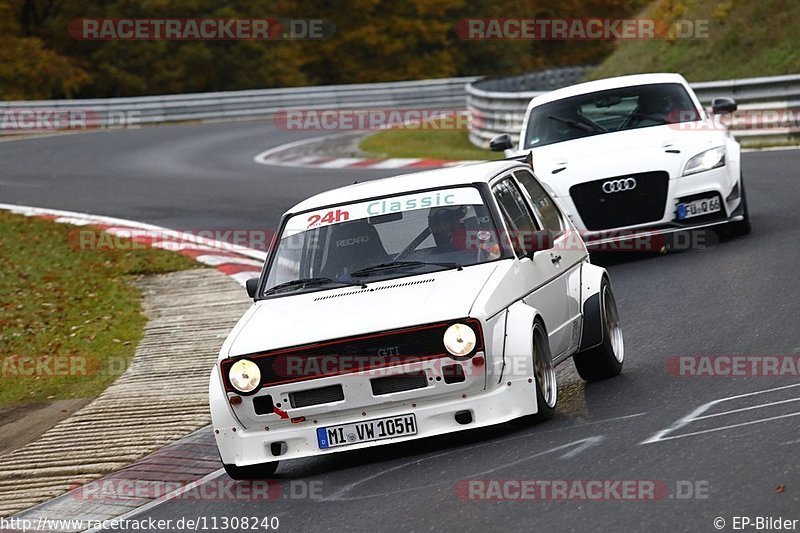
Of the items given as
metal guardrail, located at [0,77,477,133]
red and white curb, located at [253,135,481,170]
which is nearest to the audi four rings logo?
red and white curb, located at [253,135,481,170]

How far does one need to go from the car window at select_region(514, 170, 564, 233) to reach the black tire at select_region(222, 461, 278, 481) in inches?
98.9

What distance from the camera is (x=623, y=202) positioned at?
1316 centimetres

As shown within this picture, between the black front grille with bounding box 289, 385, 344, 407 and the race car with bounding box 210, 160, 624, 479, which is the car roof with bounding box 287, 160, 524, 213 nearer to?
the race car with bounding box 210, 160, 624, 479

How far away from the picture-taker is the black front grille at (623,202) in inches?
517

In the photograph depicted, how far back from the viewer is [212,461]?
842cm

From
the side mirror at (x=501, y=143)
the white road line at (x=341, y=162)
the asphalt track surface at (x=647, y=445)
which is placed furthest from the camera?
the white road line at (x=341, y=162)

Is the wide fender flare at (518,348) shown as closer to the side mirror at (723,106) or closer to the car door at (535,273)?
the car door at (535,273)

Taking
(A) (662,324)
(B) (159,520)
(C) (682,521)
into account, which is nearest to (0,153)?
(A) (662,324)

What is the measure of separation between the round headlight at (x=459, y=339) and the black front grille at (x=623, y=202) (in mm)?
6068

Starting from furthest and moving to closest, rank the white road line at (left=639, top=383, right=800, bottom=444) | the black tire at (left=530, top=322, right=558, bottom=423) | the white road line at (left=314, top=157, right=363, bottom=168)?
the white road line at (left=314, top=157, right=363, bottom=168) < the black tire at (left=530, top=322, right=558, bottom=423) < the white road line at (left=639, top=383, right=800, bottom=444)

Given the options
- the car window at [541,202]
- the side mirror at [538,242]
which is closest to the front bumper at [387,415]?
the side mirror at [538,242]

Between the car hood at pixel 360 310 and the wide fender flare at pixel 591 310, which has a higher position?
the car hood at pixel 360 310

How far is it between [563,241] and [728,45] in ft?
72.8

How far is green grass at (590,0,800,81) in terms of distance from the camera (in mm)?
28344
